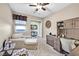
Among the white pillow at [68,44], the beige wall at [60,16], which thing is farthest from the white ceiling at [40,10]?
the white pillow at [68,44]

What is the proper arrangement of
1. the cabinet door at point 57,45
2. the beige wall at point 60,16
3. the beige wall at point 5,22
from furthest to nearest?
the cabinet door at point 57,45
the beige wall at point 60,16
the beige wall at point 5,22

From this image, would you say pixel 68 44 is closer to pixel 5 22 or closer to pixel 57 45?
pixel 57 45

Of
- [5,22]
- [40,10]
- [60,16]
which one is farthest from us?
[60,16]

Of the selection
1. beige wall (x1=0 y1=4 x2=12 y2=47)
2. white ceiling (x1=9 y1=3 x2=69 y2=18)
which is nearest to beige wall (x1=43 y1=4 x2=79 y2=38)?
white ceiling (x1=9 y1=3 x2=69 y2=18)

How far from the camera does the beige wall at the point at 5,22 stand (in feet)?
4.08

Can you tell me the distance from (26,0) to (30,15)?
1.42ft

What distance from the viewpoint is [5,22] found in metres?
1.34

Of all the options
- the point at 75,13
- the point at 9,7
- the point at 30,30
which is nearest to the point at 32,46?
the point at 30,30

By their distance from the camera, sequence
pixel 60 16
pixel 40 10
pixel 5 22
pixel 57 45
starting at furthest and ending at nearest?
1. pixel 57 45
2. pixel 60 16
3. pixel 40 10
4. pixel 5 22

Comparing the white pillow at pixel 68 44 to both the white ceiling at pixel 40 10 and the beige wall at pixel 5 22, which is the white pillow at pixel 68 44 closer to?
the white ceiling at pixel 40 10

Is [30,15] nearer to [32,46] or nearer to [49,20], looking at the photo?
[49,20]

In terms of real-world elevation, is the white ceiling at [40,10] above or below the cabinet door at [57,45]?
above

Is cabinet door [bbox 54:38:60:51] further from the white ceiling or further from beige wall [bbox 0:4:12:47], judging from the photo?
beige wall [bbox 0:4:12:47]

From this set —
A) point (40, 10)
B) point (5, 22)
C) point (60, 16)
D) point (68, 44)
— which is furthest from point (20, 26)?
point (68, 44)
